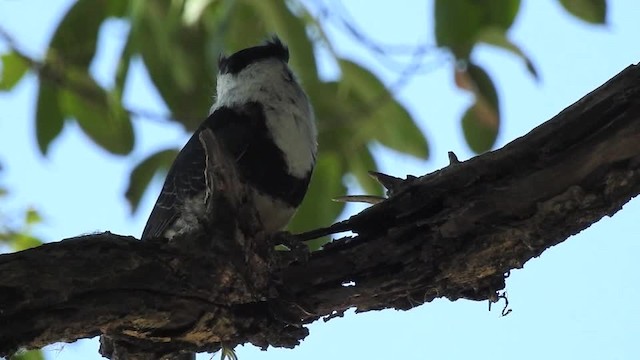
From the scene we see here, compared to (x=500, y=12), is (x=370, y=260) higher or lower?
lower

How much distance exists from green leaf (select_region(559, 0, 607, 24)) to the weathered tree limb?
14 cm

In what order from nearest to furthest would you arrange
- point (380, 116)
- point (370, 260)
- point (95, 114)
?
point (370, 260), point (380, 116), point (95, 114)

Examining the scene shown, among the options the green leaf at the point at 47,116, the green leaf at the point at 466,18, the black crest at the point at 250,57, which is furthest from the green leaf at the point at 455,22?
the black crest at the point at 250,57

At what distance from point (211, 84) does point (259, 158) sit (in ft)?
0.84

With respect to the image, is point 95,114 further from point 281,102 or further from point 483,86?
point 483,86

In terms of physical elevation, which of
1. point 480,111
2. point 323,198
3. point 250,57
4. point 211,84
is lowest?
point 323,198

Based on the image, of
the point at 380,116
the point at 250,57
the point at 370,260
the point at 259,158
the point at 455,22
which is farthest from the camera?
the point at 250,57

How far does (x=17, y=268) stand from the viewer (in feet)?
6.30

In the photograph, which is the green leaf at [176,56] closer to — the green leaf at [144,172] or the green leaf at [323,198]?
the green leaf at [144,172]

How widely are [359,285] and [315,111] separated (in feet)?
2.02

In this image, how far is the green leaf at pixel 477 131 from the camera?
2.43 metres

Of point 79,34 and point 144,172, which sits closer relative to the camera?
point 79,34

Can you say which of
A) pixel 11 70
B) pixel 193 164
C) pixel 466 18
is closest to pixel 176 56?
pixel 193 164

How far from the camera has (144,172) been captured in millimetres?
2633
